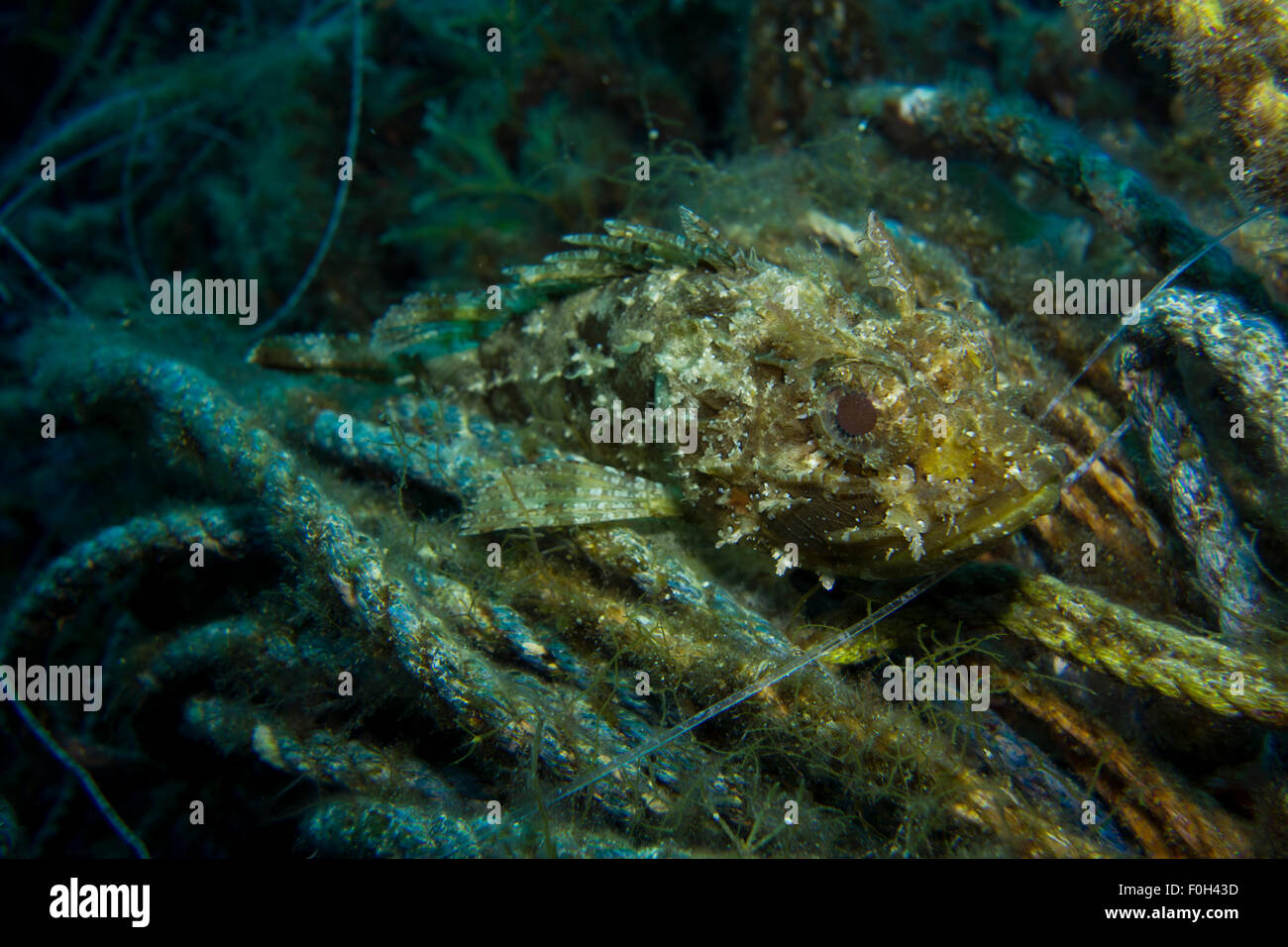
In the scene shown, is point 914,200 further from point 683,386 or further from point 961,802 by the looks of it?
point 961,802

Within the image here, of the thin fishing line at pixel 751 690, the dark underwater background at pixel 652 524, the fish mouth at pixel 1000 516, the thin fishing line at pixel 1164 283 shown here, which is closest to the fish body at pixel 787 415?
the fish mouth at pixel 1000 516

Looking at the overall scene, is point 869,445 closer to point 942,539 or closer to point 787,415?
point 787,415

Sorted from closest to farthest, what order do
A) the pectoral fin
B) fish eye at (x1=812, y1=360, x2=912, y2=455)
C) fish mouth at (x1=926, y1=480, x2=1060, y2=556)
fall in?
fish mouth at (x1=926, y1=480, x2=1060, y2=556) → fish eye at (x1=812, y1=360, x2=912, y2=455) → the pectoral fin

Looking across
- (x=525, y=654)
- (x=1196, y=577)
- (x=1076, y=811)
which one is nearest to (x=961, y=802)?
(x=1076, y=811)

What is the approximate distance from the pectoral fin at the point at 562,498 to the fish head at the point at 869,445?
47 centimetres

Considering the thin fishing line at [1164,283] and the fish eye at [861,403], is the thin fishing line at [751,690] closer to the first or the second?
the fish eye at [861,403]

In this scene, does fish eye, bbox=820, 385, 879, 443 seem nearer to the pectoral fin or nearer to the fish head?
the fish head

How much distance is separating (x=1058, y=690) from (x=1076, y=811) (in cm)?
57

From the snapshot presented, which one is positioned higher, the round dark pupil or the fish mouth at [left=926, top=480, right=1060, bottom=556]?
the round dark pupil

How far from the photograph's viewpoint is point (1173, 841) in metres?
2.54

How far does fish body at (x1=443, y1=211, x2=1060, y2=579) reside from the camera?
8.98ft

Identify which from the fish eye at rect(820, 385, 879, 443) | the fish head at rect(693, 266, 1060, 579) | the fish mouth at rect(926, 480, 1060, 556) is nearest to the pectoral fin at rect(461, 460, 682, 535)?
the fish head at rect(693, 266, 1060, 579)

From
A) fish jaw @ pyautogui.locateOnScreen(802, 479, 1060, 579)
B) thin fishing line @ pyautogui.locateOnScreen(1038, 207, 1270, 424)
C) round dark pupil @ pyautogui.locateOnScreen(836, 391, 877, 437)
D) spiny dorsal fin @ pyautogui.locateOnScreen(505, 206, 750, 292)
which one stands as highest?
spiny dorsal fin @ pyautogui.locateOnScreen(505, 206, 750, 292)

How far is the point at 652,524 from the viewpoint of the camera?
12.8 feet
